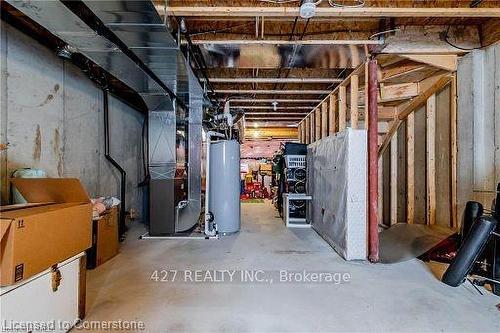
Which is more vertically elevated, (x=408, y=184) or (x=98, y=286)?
(x=408, y=184)

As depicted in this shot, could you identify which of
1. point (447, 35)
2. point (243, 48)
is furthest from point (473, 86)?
point (243, 48)

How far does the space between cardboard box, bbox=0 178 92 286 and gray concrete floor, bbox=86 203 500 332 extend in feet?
2.04

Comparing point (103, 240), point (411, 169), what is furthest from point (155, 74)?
point (411, 169)

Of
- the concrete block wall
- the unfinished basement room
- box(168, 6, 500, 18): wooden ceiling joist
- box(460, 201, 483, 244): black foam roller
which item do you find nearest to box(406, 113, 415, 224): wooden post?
the unfinished basement room

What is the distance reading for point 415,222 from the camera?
4363 mm

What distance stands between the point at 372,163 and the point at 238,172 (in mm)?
2196

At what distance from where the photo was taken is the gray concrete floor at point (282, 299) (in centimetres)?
181

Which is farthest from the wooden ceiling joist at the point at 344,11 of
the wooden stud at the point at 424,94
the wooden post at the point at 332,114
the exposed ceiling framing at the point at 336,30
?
the wooden post at the point at 332,114

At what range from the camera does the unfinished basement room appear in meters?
1.82

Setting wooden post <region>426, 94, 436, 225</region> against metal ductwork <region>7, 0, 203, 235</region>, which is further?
wooden post <region>426, 94, 436, 225</region>

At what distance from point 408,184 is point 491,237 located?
2.19m

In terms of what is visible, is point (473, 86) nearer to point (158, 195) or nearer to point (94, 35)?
point (94, 35)

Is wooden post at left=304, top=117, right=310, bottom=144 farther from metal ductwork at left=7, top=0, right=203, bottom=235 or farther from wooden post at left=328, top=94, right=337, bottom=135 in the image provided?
metal ductwork at left=7, top=0, right=203, bottom=235

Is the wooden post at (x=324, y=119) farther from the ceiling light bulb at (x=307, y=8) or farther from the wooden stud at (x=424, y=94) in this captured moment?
the ceiling light bulb at (x=307, y=8)
